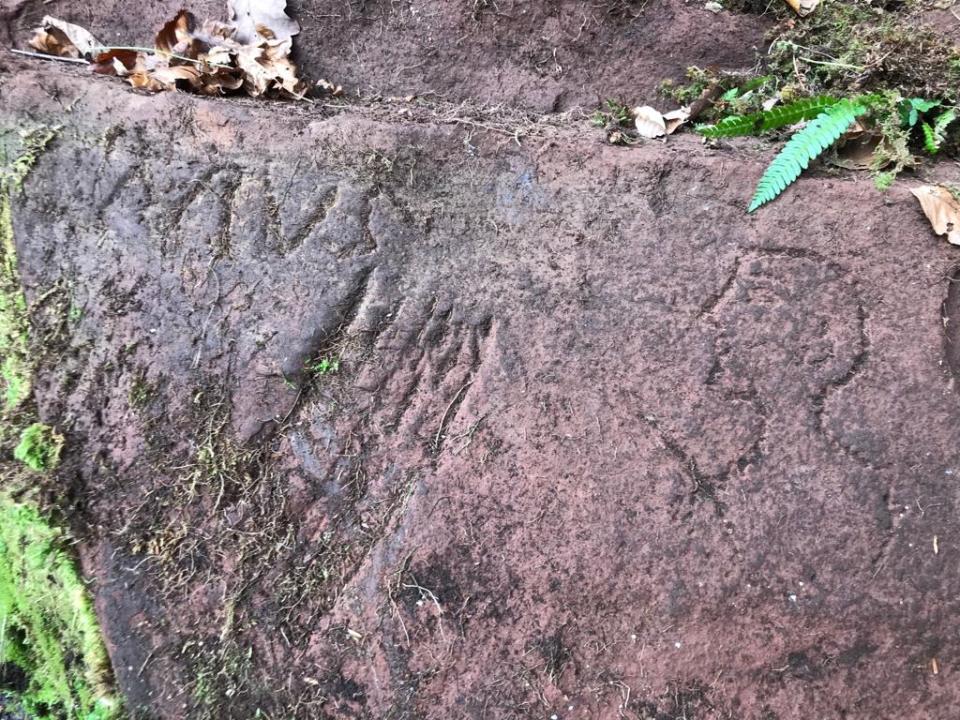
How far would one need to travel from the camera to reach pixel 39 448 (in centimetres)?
233

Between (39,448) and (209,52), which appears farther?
(209,52)

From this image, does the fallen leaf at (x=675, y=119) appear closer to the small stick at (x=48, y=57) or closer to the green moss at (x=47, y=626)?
the small stick at (x=48, y=57)

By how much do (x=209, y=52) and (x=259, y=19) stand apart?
0.27 m

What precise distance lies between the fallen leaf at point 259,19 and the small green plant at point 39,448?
1.79 meters

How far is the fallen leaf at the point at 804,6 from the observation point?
2.86 m

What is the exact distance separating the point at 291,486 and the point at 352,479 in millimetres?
222

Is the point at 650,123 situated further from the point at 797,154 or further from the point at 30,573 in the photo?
the point at 30,573

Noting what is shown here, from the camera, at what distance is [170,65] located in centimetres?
277

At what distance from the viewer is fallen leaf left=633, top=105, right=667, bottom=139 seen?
2.72m

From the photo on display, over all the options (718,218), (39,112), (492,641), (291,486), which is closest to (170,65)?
(39,112)

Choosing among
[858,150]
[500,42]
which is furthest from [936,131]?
[500,42]

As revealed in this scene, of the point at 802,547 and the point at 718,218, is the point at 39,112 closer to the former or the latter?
the point at 718,218

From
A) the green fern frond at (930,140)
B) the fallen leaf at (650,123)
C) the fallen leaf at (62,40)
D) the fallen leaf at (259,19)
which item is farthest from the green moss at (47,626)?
the green fern frond at (930,140)

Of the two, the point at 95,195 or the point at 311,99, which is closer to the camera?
the point at 95,195
